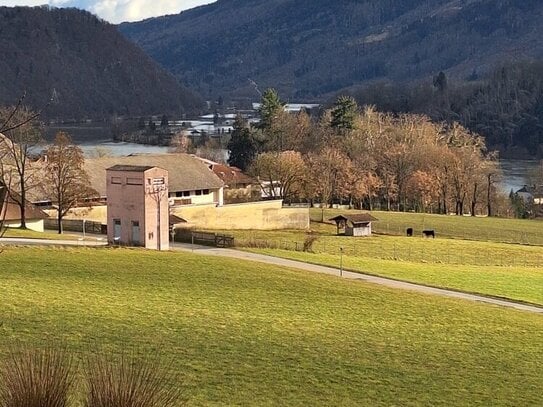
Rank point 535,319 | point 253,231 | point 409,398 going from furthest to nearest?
point 253,231 < point 535,319 < point 409,398

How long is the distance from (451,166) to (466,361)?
55616 mm

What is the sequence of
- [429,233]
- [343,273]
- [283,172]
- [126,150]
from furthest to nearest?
[126,150] → [283,172] → [429,233] → [343,273]

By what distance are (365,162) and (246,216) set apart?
23900mm

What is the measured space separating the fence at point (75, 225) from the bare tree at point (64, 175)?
0.70 metres

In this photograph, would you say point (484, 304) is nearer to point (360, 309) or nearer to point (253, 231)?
point (360, 309)

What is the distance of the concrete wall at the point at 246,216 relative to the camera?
166 ft

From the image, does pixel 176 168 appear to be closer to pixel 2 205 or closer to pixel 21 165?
pixel 21 165

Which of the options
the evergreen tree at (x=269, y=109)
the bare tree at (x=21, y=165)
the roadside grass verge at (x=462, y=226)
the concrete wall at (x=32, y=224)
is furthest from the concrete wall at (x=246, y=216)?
the evergreen tree at (x=269, y=109)

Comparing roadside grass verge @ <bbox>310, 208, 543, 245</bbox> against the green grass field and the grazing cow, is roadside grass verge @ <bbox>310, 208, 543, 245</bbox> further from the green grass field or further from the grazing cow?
the green grass field

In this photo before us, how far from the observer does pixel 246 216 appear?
174ft

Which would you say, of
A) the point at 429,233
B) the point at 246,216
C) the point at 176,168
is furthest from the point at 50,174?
the point at 429,233

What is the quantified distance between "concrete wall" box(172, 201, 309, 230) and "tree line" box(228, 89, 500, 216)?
11237mm

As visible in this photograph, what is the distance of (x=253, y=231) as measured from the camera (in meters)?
51.1

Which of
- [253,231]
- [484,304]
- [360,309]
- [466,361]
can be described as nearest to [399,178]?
[253,231]
